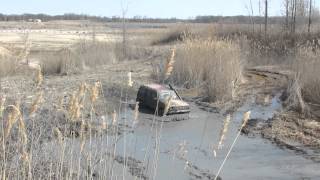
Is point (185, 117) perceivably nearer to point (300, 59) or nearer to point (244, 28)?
point (300, 59)

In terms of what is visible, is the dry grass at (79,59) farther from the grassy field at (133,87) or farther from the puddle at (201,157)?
the puddle at (201,157)

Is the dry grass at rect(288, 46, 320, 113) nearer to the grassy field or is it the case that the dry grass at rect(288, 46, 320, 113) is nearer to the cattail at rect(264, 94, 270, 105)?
the grassy field

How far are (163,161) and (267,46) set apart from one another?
48.6ft

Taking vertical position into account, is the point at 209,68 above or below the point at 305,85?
above

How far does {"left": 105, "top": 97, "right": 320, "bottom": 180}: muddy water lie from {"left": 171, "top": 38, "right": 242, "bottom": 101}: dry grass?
2.93 metres

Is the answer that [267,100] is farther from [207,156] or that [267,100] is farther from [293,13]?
[293,13]

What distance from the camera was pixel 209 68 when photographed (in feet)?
50.4

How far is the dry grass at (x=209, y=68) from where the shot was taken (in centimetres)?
1433

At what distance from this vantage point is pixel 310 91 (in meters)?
13.4

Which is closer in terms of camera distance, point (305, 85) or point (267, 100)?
point (305, 85)

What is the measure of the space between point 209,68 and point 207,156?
6833mm

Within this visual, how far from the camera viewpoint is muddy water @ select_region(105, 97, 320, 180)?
25.1 feet

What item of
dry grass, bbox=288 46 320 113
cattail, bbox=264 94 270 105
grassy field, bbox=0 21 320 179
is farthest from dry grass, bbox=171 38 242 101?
dry grass, bbox=288 46 320 113

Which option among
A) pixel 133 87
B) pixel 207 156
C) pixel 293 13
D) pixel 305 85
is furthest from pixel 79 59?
pixel 207 156
